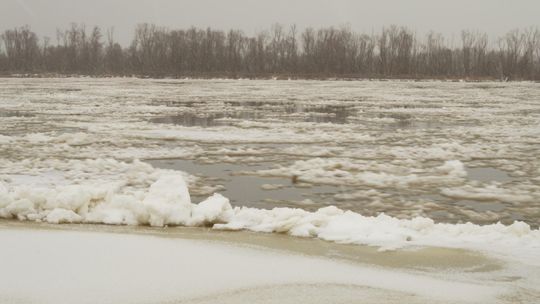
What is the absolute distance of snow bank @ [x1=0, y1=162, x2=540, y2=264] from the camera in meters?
4.37

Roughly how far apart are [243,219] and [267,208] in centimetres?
100

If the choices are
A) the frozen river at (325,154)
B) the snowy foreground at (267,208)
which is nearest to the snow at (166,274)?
the snowy foreground at (267,208)

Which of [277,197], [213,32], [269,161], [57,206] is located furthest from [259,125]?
[213,32]

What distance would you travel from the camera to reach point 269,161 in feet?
29.1

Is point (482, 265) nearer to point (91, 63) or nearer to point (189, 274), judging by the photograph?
point (189, 274)

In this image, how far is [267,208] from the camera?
5.92 metres

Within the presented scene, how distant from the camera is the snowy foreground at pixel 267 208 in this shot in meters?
3.37

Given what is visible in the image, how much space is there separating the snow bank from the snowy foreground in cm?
1

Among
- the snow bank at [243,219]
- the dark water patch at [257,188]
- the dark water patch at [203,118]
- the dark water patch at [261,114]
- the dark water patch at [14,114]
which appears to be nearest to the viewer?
the snow bank at [243,219]

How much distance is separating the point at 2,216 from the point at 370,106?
17.4m

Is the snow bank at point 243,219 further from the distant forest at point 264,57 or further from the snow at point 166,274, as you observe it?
the distant forest at point 264,57

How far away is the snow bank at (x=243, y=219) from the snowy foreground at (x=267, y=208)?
0.05ft

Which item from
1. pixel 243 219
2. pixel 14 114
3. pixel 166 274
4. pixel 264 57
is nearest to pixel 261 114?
pixel 14 114

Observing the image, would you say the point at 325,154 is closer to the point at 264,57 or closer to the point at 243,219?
the point at 243,219
